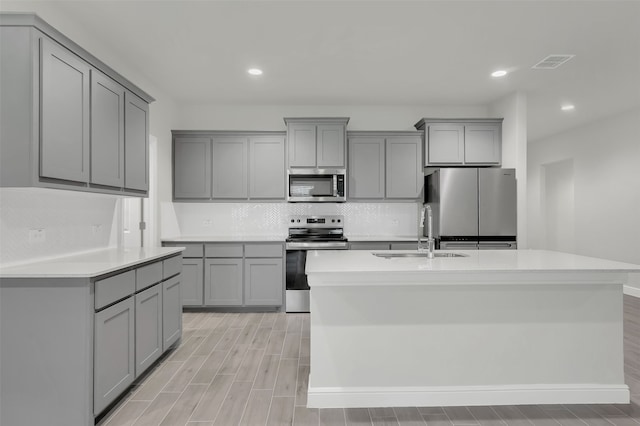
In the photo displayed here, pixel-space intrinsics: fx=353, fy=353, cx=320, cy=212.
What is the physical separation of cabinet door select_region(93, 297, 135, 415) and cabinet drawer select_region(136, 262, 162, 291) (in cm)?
16

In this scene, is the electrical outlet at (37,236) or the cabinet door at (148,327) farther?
the cabinet door at (148,327)

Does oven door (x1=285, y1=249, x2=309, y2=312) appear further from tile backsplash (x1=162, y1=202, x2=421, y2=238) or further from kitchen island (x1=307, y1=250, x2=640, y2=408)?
kitchen island (x1=307, y1=250, x2=640, y2=408)

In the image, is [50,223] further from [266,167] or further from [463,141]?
[463,141]

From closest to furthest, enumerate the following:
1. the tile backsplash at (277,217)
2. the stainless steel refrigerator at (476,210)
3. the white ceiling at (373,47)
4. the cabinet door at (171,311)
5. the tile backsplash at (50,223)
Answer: the tile backsplash at (50,223), the white ceiling at (373,47), the cabinet door at (171,311), the stainless steel refrigerator at (476,210), the tile backsplash at (277,217)

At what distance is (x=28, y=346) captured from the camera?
1932mm

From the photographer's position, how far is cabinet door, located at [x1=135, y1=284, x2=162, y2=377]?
253 centimetres

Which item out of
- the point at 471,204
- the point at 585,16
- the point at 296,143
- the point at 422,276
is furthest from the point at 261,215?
the point at 585,16

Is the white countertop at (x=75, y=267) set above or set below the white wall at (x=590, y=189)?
below

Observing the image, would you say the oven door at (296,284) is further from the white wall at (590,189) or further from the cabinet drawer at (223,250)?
the white wall at (590,189)

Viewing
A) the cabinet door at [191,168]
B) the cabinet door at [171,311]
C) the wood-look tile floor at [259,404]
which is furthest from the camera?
the cabinet door at [191,168]

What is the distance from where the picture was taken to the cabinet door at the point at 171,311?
2.97 meters

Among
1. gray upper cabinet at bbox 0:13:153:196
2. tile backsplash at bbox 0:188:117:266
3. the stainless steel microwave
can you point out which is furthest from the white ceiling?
tile backsplash at bbox 0:188:117:266

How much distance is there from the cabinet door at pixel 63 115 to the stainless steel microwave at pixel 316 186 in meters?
2.63

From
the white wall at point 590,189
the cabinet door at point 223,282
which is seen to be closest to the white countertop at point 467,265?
the cabinet door at point 223,282
